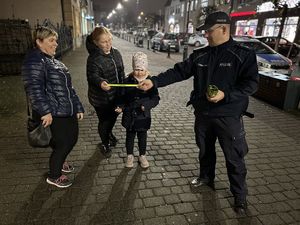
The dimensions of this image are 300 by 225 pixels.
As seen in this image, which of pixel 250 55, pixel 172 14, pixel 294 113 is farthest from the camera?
pixel 172 14

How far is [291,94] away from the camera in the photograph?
22.4 feet

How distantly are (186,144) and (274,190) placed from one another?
169 cm

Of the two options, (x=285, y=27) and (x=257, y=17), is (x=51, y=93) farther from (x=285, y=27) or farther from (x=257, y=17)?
(x=257, y=17)

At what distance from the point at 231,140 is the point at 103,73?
192 centimetres

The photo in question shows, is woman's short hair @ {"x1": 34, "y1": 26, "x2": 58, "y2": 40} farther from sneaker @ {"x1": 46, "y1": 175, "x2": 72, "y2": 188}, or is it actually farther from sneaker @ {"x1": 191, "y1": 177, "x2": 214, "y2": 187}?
sneaker @ {"x1": 191, "y1": 177, "x2": 214, "y2": 187}

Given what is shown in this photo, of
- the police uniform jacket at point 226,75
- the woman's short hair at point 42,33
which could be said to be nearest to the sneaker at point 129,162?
the police uniform jacket at point 226,75

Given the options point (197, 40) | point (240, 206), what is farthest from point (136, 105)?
point (197, 40)

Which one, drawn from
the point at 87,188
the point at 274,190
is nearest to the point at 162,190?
the point at 87,188

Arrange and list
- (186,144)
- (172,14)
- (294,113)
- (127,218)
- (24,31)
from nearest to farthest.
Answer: (127,218)
(186,144)
(294,113)
(24,31)
(172,14)

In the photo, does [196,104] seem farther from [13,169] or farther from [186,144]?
[13,169]

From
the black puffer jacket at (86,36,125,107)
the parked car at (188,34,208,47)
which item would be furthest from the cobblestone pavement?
the parked car at (188,34,208,47)

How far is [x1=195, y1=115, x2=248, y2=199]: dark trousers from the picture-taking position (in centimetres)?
279

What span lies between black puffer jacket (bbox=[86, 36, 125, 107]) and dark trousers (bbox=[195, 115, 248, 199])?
138cm

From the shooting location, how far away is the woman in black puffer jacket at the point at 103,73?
3494 millimetres
